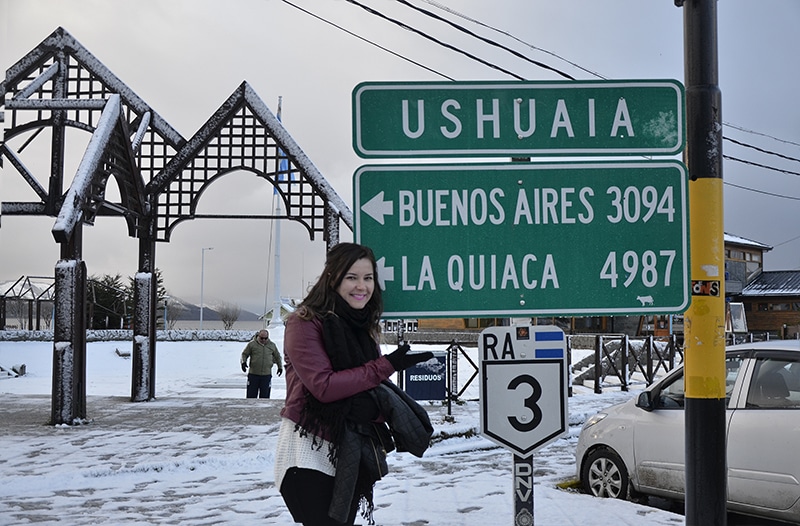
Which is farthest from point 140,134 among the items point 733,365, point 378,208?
point 378,208

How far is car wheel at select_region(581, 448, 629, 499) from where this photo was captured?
7273 mm

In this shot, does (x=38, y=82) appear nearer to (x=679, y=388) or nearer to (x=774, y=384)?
(x=679, y=388)

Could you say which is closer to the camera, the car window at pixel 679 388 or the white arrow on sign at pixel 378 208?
the white arrow on sign at pixel 378 208

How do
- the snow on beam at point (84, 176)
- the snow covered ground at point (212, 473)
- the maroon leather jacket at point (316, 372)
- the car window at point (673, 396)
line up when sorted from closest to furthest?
the maroon leather jacket at point (316, 372), the snow covered ground at point (212, 473), the car window at point (673, 396), the snow on beam at point (84, 176)

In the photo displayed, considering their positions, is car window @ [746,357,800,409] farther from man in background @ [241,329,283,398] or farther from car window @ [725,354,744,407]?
man in background @ [241,329,283,398]

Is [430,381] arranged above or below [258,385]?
above

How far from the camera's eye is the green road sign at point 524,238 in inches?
127

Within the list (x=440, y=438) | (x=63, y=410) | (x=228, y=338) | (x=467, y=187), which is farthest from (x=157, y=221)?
(x=228, y=338)

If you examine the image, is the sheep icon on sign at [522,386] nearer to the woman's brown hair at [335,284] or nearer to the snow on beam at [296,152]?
the woman's brown hair at [335,284]

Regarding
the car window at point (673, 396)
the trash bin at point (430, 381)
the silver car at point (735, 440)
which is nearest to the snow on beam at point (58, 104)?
the trash bin at point (430, 381)

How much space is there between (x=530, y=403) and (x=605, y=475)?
4666 mm

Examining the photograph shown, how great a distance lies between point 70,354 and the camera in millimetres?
11492

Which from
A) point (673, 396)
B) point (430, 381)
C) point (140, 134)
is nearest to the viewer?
point (673, 396)

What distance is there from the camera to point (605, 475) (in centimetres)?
741
